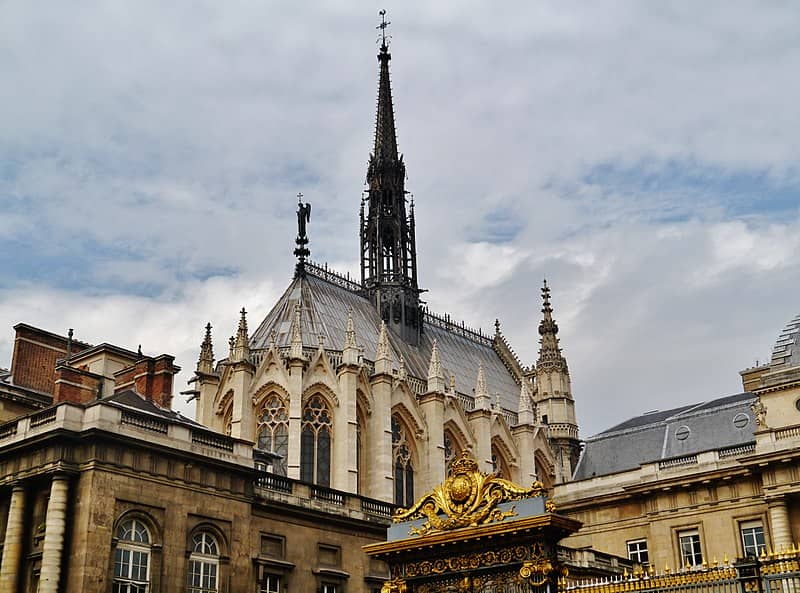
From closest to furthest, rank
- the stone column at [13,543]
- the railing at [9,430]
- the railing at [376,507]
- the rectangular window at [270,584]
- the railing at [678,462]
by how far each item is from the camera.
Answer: the stone column at [13,543], the railing at [9,430], the rectangular window at [270,584], the railing at [376,507], the railing at [678,462]

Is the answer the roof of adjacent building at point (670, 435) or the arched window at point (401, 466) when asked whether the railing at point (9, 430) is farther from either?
the arched window at point (401, 466)

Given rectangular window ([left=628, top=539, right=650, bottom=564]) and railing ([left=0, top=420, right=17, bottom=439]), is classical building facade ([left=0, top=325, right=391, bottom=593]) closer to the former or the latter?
railing ([left=0, top=420, right=17, bottom=439])

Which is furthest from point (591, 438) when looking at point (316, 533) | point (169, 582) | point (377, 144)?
point (377, 144)

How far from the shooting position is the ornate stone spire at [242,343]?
43.9 metres

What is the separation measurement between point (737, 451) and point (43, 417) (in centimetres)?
2047

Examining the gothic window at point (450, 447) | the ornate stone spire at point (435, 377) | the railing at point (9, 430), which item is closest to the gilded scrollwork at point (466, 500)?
the railing at point (9, 430)

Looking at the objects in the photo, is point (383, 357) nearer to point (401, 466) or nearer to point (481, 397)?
point (401, 466)

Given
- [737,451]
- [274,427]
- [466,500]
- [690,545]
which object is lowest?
[466,500]

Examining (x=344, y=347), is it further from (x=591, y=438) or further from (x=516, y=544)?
(x=516, y=544)

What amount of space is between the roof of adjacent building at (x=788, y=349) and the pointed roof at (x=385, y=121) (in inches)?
1289

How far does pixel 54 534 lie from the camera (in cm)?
2339

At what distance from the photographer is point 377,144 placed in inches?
2406

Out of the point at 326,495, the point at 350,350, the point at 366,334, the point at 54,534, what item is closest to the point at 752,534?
the point at 326,495

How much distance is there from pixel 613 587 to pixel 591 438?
28759 mm
